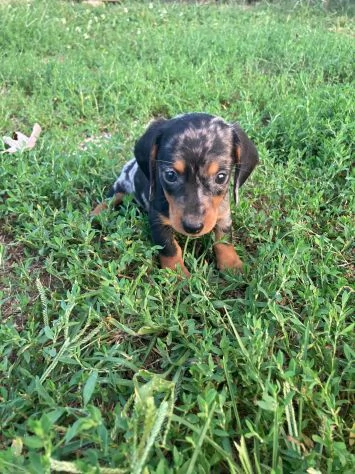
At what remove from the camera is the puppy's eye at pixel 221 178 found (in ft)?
9.72

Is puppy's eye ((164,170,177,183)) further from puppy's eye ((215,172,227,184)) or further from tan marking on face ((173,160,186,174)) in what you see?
puppy's eye ((215,172,227,184))

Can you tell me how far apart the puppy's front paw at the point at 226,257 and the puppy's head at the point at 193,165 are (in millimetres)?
207

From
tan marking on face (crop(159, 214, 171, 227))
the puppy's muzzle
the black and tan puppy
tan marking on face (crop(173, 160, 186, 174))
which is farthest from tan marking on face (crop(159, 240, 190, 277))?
tan marking on face (crop(173, 160, 186, 174))

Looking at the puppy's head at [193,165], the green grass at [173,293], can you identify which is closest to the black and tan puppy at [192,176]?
the puppy's head at [193,165]

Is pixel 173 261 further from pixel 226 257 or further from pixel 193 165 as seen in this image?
pixel 193 165

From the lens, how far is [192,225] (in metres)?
2.73

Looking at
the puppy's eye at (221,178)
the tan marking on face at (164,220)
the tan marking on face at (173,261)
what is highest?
the puppy's eye at (221,178)

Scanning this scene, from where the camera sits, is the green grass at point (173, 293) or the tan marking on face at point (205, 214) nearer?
the green grass at point (173, 293)

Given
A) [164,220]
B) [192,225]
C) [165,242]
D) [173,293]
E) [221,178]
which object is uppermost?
[221,178]

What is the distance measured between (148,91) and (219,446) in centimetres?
449

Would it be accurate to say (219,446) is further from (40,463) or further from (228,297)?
(228,297)

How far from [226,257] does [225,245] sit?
86mm

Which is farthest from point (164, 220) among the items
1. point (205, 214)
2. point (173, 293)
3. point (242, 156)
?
point (242, 156)

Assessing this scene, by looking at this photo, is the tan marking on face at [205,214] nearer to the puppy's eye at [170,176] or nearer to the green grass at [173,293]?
the puppy's eye at [170,176]
